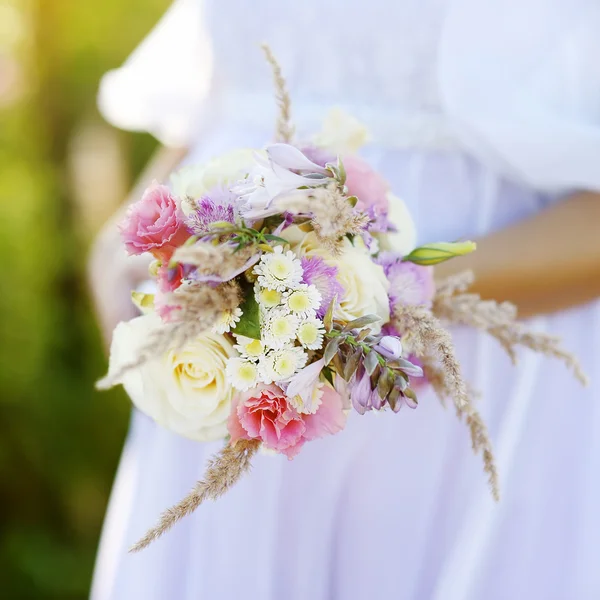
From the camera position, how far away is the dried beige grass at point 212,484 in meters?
0.59

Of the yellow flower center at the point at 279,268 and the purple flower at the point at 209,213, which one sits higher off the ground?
the purple flower at the point at 209,213

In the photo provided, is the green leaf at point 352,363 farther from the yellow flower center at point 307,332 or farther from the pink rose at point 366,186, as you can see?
the pink rose at point 366,186

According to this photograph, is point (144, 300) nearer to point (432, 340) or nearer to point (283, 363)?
point (283, 363)

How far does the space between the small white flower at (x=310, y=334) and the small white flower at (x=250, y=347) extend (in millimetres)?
40

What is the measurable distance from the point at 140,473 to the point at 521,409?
62 centimetres

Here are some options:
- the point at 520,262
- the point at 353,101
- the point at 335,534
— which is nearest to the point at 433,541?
the point at 335,534

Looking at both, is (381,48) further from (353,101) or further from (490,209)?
(490,209)

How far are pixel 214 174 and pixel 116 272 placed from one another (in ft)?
1.90

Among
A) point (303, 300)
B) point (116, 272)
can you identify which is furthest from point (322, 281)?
point (116, 272)

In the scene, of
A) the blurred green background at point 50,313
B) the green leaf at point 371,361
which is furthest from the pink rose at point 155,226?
the blurred green background at point 50,313

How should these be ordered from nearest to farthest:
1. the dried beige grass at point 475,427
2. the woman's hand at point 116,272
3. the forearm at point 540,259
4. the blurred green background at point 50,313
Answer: the dried beige grass at point 475,427
the forearm at point 540,259
the woman's hand at point 116,272
the blurred green background at point 50,313

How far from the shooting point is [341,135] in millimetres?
778

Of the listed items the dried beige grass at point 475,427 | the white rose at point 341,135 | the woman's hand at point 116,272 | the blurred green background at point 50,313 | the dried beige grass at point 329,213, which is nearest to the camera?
the dried beige grass at point 329,213

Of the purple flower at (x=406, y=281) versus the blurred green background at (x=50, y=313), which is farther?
the blurred green background at (x=50, y=313)
